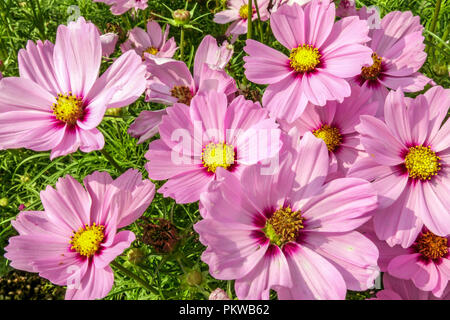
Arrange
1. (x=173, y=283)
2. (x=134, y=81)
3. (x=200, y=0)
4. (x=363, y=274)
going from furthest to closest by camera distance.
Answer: (x=200, y=0)
(x=173, y=283)
(x=134, y=81)
(x=363, y=274)

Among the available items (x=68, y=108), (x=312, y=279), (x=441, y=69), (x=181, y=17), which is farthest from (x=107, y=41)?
(x=441, y=69)

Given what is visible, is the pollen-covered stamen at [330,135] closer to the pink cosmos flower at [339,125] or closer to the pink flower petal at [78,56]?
the pink cosmos flower at [339,125]

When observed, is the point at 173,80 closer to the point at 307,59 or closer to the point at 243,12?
the point at 307,59

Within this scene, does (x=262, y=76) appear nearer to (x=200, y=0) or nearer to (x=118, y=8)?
(x=118, y=8)

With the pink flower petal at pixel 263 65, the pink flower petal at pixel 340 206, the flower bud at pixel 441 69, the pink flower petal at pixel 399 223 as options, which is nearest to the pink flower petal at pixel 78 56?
the pink flower petal at pixel 263 65

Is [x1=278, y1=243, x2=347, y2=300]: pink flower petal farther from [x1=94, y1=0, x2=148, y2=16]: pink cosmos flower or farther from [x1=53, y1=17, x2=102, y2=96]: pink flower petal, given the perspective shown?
[x1=94, y1=0, x2=148, y2=16]: pink cosmos flower

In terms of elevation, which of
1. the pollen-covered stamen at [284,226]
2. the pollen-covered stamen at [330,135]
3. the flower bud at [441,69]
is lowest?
the pollen-covered stamen at [284,226]

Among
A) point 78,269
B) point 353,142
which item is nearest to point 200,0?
point 353,142

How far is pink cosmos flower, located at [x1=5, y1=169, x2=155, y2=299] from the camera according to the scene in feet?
2.31

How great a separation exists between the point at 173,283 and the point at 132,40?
Result: 0.80 m

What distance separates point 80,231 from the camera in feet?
2.61

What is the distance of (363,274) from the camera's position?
25.4 inches

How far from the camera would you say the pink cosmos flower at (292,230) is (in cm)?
62

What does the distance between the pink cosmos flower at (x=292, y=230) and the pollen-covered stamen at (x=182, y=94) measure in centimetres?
33
